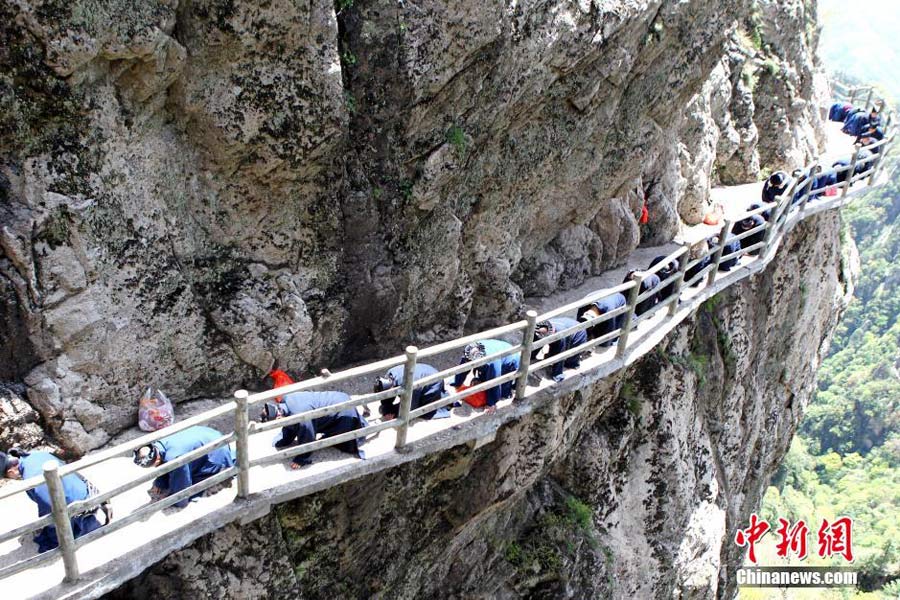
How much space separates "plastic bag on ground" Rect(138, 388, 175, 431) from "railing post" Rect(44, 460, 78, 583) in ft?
7.43

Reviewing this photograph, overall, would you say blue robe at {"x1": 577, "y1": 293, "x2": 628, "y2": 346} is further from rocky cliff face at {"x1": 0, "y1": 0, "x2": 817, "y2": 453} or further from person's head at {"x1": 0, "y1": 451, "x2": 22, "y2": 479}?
person's head at {"x1": 0, "y1": 451, "x2": 22, "y2": 479}

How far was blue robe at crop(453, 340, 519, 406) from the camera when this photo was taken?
8617mm

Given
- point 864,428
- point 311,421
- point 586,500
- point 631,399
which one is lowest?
point 864,428

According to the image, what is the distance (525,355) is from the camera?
855 centimetres

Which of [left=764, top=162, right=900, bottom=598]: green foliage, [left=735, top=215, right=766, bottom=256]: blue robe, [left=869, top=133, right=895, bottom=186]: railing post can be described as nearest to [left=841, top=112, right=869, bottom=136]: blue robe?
[left=869, top=133, right=895, bottom=186]: railing post

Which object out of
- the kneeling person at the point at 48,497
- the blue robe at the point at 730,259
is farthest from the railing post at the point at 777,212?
the kneeling person at the point at 48,497

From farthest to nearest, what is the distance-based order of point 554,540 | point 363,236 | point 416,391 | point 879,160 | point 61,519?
point 879,160, point 554,540, point 363,236, point 416,391, point 61,519

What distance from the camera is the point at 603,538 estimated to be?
12398 mm

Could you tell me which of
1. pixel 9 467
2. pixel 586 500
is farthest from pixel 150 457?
pixel 586 500

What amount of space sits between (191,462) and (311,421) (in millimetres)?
1281

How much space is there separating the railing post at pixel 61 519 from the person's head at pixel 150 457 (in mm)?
1130

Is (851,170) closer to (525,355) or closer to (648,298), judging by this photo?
(648,298)

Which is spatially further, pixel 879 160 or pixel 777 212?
pixel 879 160

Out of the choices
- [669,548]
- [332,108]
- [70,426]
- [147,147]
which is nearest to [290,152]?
[332,108]
